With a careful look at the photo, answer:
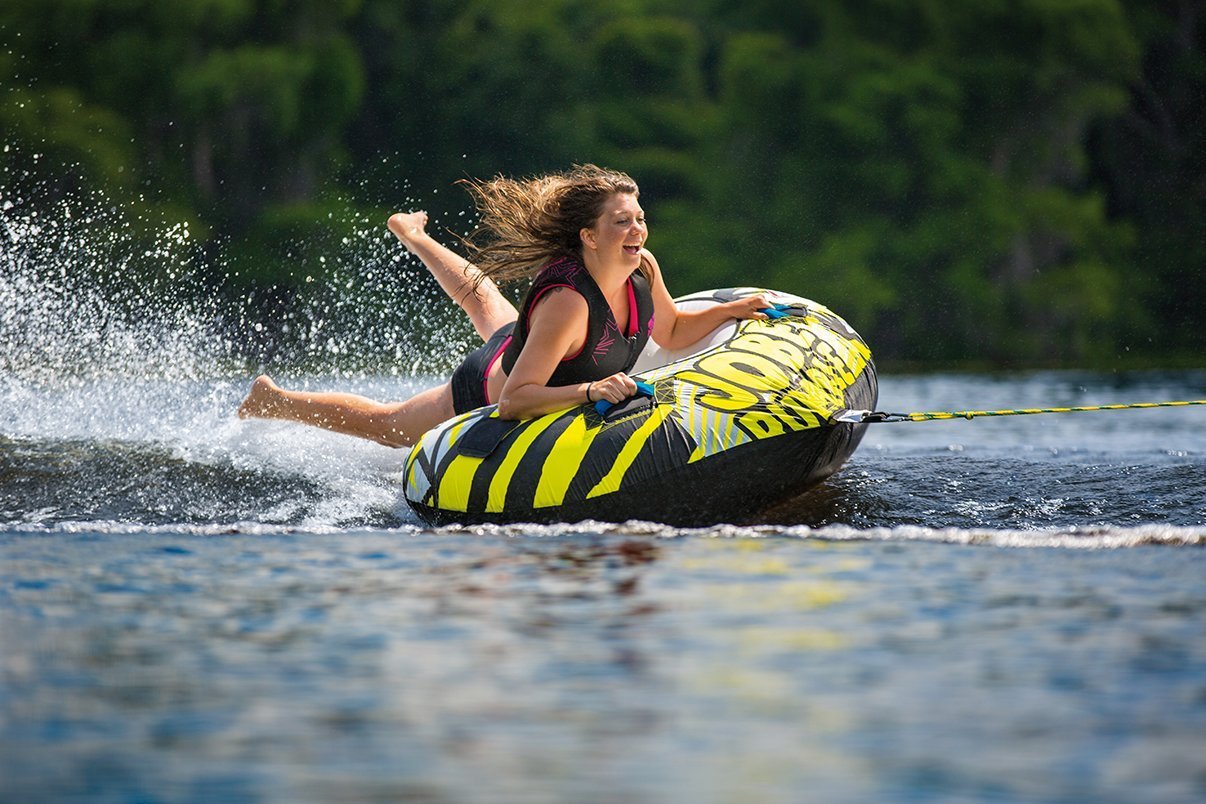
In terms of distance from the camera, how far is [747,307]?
580 centimetres

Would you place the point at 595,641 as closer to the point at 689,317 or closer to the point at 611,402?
the point at 611,402

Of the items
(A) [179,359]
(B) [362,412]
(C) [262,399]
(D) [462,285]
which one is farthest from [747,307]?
(A) [179,359]

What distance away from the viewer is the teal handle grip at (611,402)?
4.99 metres

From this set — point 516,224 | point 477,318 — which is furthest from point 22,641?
point 477,318

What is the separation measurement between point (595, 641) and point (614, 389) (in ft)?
5.19

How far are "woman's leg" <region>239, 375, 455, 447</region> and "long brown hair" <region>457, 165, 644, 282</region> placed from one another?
2.09ft

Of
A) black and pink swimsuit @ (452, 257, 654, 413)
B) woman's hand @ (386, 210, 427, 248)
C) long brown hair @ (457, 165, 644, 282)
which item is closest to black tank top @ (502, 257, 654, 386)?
black and pink swimsuit @ (452, 257, 654, 413)

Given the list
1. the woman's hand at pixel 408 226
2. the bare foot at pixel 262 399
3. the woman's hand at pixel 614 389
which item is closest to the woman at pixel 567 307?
the woman's hand at pixel 614 389

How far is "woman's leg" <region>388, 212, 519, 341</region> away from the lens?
6.31 meters

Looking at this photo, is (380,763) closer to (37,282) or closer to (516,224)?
(516,224)

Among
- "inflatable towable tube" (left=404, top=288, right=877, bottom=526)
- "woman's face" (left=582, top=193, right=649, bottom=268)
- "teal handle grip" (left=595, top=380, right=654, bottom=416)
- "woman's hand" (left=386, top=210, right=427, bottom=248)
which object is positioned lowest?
"inflatable towable tube" (left=404, top=288, right=877, bottom=526)

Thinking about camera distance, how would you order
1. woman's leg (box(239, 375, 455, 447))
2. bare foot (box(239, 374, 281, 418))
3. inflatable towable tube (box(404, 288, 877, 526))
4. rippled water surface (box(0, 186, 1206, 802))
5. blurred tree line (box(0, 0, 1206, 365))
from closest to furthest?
rippled water surface (box(0, 186, 1206, 802)) < inflatable towable tube (box(404, 288, 877, 526)) < woman's leg (box(239, 375, 455, 447)) < bare foot (box(239, 374, 281, 418)) < blurred tree line (box(0, 0, 1206, 365))

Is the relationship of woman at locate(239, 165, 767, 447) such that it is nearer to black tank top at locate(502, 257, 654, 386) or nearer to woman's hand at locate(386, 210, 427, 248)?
black tank top at locate(502, 257, 654, 386)

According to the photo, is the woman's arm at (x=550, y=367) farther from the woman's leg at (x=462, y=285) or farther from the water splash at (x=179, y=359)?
the woman's leg at (x=462, y=285)
